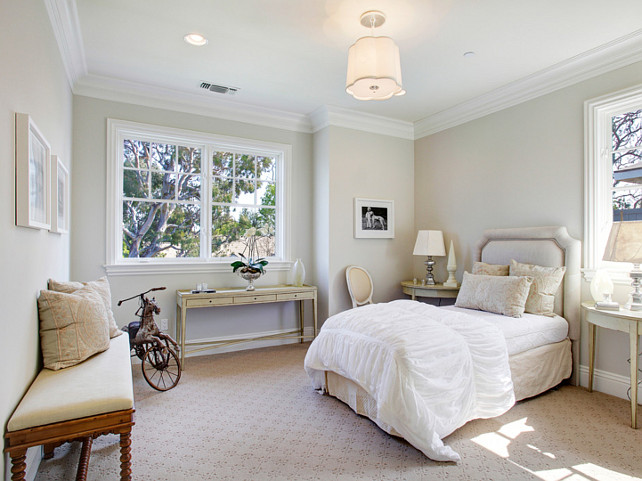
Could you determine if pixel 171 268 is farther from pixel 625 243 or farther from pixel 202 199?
pixel 625 243

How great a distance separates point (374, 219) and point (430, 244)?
79 centimetres

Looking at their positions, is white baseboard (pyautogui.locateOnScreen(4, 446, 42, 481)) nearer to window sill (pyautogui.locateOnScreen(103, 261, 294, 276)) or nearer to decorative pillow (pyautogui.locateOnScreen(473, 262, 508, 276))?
window sill (pyautogui.locateOnScreen(103, 261, 294, 276))

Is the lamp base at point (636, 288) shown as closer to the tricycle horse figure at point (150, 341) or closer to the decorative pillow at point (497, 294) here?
the decorative pillow at point (497, 294)

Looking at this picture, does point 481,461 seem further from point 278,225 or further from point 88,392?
point 278,225

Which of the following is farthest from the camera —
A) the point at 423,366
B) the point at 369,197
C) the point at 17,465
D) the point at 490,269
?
the point at 369,197

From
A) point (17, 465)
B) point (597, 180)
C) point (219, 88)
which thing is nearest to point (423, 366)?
point (17, 465)

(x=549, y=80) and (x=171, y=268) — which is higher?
(x=549, y=80)

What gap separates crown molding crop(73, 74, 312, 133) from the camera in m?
3.82

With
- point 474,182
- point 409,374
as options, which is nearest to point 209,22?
point 409,374

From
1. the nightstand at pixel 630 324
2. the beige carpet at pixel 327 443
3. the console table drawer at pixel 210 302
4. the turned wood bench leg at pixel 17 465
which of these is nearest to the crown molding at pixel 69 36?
the console table drawer at pixel 210 302

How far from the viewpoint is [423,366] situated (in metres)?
2.33

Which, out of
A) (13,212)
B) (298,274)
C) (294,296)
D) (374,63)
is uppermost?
(374,63)

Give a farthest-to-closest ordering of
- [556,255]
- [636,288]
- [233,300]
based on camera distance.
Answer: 1. [233,300]
2. [556,255]
3. [636,288]

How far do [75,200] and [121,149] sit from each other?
685 millimetres
